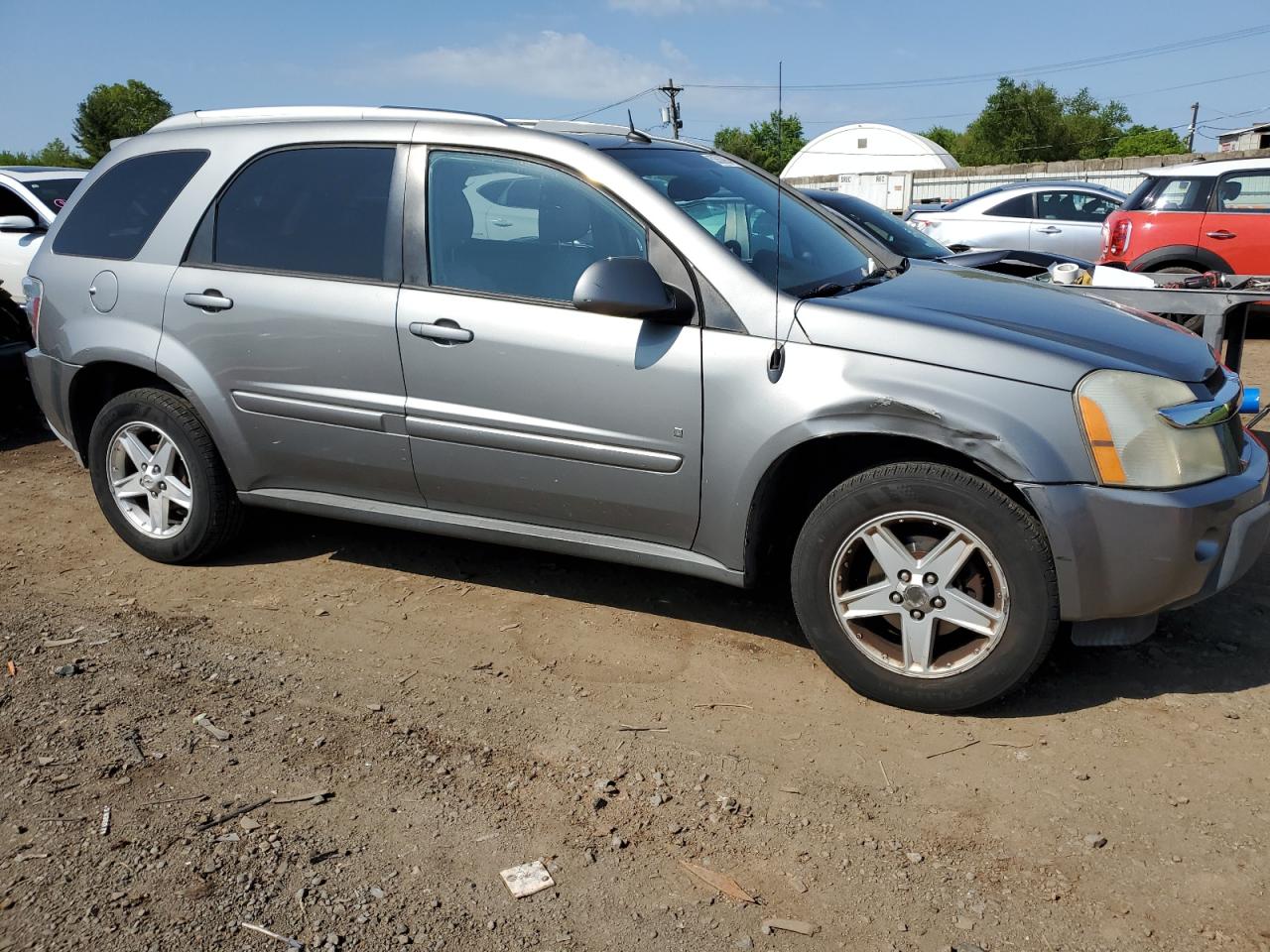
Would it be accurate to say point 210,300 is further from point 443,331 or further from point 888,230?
point 888,230

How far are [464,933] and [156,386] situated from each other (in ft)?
10.4

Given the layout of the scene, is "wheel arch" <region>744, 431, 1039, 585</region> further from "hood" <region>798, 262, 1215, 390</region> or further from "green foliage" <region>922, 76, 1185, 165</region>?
"green foliage" <region>922, 76, 1185, 165</region>

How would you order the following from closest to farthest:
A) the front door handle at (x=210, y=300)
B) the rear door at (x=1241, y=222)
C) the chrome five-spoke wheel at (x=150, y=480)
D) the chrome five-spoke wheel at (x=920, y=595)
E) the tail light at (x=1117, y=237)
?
1. the chrome five-spoke wheel at (x=920, y=595)
2. the front door handle at (x=210, y=300)
3. the chrome five-spoke wheel at (x=150, y=480)
4. the rear door at (x=1241, y=222)
5. the tail light at (x=1117, y=237)

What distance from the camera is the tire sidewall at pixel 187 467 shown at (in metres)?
4.71

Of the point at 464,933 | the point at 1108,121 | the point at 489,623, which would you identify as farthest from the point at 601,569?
the point at 1108,121

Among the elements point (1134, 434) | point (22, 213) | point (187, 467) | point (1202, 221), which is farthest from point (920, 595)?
point (22, 213)

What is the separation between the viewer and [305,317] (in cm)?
429

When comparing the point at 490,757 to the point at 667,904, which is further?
the point at 490,757

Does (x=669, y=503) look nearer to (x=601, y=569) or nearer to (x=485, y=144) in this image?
(x=601, y=569)

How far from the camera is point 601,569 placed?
4891 millimetres

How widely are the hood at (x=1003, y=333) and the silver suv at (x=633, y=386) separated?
13 millimetres

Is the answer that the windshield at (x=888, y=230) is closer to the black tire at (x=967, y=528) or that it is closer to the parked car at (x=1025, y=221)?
the black tire at (x=967, y=528)

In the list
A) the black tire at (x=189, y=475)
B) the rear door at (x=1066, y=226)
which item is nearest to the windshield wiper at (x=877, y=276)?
the black tire at (x=189, y=475)

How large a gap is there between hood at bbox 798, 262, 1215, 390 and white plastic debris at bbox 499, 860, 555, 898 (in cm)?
180
